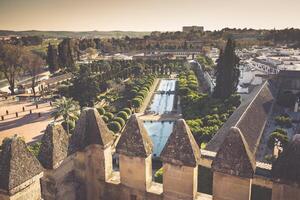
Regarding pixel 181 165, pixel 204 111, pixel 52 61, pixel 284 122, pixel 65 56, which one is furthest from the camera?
pixel 65 56

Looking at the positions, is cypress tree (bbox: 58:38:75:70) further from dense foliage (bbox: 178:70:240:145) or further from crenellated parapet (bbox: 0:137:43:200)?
crenellated parapet (bbox: 0:137:43:200)

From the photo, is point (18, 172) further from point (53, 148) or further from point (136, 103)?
point (136, 103)

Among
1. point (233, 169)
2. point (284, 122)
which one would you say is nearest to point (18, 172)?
point (233, 169)

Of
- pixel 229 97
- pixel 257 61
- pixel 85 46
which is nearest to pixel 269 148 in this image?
pixel 229 97

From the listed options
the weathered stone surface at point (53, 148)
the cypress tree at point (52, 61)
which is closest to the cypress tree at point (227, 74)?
the weathered stone surface at point (53, 148)

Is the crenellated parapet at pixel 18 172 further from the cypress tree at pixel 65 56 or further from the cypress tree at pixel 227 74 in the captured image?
the cypress tree at pixel 65 56
